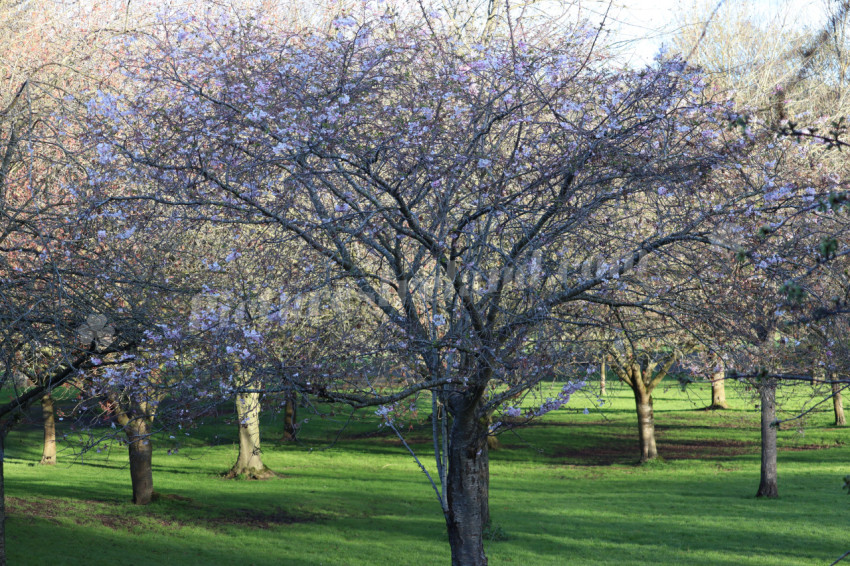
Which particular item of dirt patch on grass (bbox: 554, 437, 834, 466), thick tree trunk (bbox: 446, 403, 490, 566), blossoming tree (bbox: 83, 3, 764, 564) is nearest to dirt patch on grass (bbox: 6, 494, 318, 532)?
thick tree trunk (bbox: 446, 403, 490, 566)

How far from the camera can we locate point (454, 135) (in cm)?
848

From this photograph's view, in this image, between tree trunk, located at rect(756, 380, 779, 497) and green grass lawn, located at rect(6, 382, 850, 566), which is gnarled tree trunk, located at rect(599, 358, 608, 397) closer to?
green grass lawn, located at rect(6, 382, 850, 566)

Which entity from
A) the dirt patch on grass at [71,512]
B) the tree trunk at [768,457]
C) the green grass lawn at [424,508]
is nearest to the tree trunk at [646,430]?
the green grass lawn at [424,508]

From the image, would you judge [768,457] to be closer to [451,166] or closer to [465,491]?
[465,491]

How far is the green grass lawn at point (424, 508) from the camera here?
52.1 ft

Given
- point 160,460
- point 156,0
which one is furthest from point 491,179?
point 160,460

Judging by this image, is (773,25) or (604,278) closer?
(604,278)

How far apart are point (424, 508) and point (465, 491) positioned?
12.3 metres

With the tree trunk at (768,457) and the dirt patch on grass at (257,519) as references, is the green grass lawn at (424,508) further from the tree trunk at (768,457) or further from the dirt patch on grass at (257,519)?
the tree trunk at (768,457)

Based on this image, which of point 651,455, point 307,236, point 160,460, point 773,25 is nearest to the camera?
point 307,236

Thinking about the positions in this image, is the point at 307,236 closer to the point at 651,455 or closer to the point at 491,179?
the point at 491,179

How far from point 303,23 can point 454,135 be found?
1364cm

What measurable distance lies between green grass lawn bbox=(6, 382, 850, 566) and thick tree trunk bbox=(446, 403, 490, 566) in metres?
1.76

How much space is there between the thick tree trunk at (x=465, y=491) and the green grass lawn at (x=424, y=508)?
1759mm
